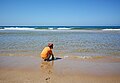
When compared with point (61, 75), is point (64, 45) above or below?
below

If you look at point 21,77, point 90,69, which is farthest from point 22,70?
point 90,69

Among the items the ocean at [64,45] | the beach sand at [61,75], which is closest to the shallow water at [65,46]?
the ocean at [64,45]

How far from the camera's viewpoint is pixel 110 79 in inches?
227

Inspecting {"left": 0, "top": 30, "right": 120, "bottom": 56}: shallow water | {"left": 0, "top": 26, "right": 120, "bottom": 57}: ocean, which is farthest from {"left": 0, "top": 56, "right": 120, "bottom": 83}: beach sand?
{"left": 0, "top": 30, "right": 120, "bottom": 56}: shallow water

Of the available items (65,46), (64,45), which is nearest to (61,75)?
(65,46)

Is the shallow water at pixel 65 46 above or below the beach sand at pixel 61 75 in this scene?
below

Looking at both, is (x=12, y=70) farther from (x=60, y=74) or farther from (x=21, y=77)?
(x=60, y=74)

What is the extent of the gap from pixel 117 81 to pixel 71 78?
4.74 feet

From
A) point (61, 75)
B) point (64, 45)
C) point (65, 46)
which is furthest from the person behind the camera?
point (64, 45)

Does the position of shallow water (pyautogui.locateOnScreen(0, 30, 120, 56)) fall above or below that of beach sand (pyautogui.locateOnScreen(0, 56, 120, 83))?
below

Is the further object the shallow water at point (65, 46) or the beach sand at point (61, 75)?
the shallow water at point (65, 46)

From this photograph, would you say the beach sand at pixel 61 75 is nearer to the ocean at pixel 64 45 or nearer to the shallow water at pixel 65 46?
the ocean at pixel 64 45

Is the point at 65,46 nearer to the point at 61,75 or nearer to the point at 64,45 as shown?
the point at 64,45

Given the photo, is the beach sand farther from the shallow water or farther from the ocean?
the shallow water
